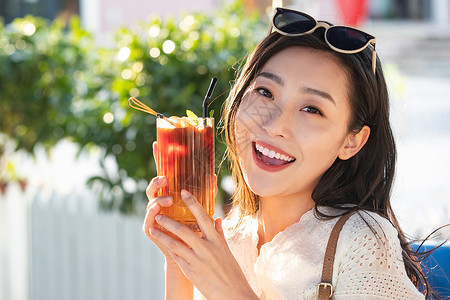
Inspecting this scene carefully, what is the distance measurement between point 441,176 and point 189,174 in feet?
12.1

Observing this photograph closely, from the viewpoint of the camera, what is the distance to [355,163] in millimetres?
1697

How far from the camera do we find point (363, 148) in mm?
1697

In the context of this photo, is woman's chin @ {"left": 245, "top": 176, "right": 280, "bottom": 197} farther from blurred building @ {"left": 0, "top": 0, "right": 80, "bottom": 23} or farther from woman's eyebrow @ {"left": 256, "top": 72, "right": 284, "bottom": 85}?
blurred building @ {"left": 0, "top": 0, "right": 80, "bottom": 23}

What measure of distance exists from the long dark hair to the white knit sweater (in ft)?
A: 0.22

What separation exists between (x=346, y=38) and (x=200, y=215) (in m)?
0.53

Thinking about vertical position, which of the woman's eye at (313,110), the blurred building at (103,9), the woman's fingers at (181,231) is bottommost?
the blurred building at (103,9)

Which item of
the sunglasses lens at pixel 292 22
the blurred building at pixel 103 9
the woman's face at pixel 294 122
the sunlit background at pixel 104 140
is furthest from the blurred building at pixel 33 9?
the woman's face at pixel 294 122

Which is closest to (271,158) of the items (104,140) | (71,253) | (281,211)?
(281,211)

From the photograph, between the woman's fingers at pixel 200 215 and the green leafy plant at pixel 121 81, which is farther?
the green leafy plant at pixel 121 81

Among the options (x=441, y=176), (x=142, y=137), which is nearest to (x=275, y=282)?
(x=142, y=137)

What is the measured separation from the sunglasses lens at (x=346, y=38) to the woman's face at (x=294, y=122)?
4 centimetres

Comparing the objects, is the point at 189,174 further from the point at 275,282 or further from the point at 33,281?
the point at 33,281

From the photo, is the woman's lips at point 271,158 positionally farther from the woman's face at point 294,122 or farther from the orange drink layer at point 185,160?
the orange drink layer at point 185,160

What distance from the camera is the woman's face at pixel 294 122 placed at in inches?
60.5
